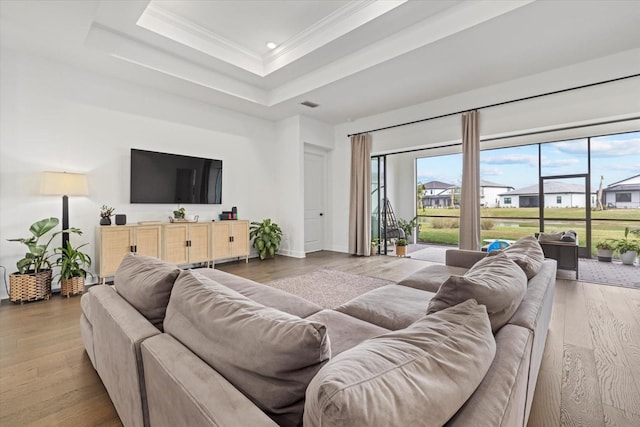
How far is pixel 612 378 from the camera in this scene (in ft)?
5.96

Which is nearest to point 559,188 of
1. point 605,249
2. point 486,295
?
point 605,249

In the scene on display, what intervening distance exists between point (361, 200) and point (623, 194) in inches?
189

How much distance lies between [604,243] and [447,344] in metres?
6.89

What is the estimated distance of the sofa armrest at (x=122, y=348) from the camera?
42.0 inches

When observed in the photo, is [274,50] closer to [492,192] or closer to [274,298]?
[274,298]

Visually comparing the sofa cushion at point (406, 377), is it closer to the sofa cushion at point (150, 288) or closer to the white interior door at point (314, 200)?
the sofa cushion at point (150, 288)

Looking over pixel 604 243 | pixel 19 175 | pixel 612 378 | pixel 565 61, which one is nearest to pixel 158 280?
pixel 612 378

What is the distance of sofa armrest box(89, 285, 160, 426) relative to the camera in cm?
107

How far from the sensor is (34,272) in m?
3.33

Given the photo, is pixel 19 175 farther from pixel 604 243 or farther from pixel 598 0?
pixel 604 243

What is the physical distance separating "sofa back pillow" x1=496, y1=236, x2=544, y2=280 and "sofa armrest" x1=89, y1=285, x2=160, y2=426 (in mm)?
1921

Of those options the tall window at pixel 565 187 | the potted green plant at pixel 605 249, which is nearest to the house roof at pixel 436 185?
the tall window at pixel 565 187

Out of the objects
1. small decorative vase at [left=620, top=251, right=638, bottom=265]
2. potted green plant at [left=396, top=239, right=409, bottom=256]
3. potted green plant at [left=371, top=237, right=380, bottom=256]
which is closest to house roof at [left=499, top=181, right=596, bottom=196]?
small decorative vase at [left=620, top=251, right=638, bottom=265]

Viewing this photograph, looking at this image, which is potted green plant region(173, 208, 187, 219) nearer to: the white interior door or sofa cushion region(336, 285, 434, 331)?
the white interior door
